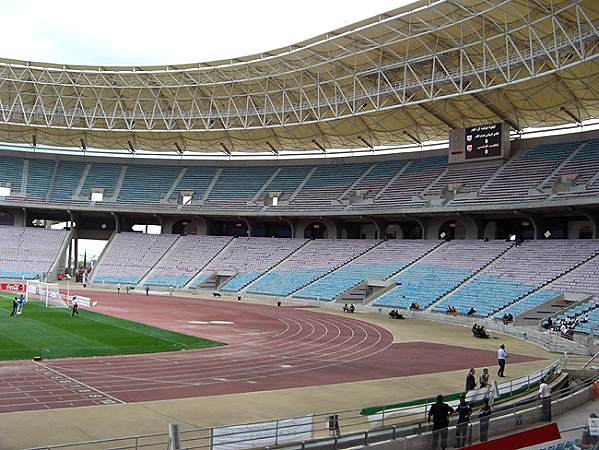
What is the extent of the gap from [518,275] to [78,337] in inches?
1189

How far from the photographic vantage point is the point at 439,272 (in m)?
50.3

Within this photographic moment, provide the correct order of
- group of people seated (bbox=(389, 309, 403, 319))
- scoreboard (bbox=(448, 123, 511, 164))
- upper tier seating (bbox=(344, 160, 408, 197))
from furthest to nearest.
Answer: upper tier seating (bbox=(344, 160, 408, 197)) → scoreboard (bbox=(448, 123, 511, 164)) → group of people seated (bbox=(389, 309, 403, 319))

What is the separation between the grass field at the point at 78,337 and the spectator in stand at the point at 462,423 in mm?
14763

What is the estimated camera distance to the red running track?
18.5 m

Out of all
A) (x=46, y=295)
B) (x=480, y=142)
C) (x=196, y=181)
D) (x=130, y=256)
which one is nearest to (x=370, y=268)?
(x=480, y=142)

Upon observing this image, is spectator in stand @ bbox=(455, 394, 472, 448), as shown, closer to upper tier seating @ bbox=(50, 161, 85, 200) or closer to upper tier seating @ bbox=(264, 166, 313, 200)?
upper tier seating @ bbox=(264, 166, 313, 200)

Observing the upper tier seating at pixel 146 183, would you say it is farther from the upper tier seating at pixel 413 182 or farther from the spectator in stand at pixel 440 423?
the spectator in stand at pixel 440 423

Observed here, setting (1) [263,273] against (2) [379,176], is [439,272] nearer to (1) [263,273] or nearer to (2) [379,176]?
(2) [379,176]

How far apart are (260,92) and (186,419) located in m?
43.1

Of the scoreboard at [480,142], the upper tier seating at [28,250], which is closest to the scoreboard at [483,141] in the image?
the scoreboard at [480,142]

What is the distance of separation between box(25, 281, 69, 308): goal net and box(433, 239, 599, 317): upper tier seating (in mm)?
26191

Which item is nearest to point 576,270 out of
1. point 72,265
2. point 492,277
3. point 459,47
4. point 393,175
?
point 492,277

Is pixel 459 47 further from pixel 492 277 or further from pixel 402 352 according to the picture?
pixel 402 352

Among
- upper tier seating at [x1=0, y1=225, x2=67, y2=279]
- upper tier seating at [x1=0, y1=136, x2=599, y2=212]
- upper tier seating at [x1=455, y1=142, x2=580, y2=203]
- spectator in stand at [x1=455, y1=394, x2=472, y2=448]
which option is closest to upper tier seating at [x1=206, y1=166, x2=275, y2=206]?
upper tier seating at [x1=0, y1=136, x2=599, y2=212]
